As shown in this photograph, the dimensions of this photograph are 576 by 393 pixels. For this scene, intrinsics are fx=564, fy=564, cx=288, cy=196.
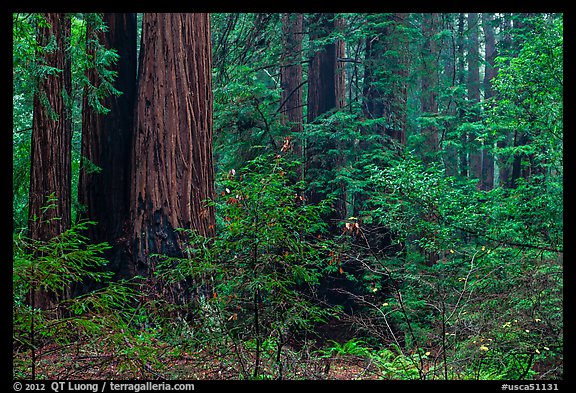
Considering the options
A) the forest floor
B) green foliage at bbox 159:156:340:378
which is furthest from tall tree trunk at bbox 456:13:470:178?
the forest floor

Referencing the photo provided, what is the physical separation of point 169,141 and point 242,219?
11.4 ft

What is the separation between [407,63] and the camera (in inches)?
576

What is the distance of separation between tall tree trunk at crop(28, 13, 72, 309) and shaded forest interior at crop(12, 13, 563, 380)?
32 mm

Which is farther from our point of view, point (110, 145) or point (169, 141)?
point (110, 145)

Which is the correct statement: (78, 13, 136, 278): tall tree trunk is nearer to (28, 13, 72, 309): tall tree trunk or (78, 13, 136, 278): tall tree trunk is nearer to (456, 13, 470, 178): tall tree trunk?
(28, 13, 72, 309): tall tree trunk

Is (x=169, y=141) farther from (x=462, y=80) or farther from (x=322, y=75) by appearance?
(x=462, y=80)

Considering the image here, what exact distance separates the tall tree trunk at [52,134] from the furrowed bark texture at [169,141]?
1017 mm

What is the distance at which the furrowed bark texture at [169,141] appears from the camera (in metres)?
8.08

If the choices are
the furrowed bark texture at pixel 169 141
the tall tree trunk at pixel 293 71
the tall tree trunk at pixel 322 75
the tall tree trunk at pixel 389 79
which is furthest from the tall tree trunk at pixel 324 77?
the furrowed bark texture at pixel 169 141

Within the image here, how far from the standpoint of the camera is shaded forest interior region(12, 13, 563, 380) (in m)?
5.22

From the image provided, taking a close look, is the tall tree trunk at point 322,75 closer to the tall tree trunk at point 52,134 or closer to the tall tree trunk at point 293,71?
the tall tree trunk at point 293,71

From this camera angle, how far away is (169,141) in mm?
8328

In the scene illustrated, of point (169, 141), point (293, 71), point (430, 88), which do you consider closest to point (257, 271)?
point (169, 141)

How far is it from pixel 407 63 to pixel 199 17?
7.32 metres
